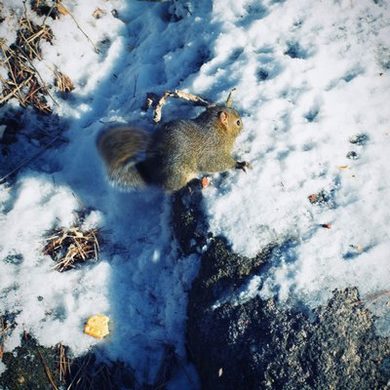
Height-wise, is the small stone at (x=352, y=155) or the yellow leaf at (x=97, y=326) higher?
the yellow leaf at (x=97, y=326)

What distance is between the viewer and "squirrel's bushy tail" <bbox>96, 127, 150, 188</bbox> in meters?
2.64

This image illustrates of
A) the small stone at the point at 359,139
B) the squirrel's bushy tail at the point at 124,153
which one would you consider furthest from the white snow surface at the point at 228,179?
the squirrel's bushy tail at the point at 124,153

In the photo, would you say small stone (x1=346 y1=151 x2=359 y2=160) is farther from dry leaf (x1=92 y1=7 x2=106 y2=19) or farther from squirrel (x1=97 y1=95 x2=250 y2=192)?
dry leaf (x1=92 y1=7 x2=106 y2=19)

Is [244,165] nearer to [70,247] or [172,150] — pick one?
[172,150]

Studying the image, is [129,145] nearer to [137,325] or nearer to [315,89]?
[137,325]

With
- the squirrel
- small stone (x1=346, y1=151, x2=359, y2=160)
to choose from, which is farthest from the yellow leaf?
small stone (x1=346, y1=151, x2=359, y2=160)

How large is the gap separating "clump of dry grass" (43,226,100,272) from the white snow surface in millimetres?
71

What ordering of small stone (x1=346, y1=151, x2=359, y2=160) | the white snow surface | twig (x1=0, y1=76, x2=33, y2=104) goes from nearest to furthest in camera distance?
the white snow surface, small stone (x1=346, y1=151, x2=359, y2=160), twig (x1=0, y1=76, x2=33, y2=104)

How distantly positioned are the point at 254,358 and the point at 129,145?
1604 millimetres

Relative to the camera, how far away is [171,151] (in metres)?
2.63

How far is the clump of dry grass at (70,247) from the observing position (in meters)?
2.76

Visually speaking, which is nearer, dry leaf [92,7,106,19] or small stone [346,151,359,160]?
small stone [346,151,359,160]

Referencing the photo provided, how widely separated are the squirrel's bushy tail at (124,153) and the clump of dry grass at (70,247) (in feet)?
1.63

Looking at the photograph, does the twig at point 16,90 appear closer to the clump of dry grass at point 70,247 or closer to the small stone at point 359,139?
the clump of dry grass at point 70,247
